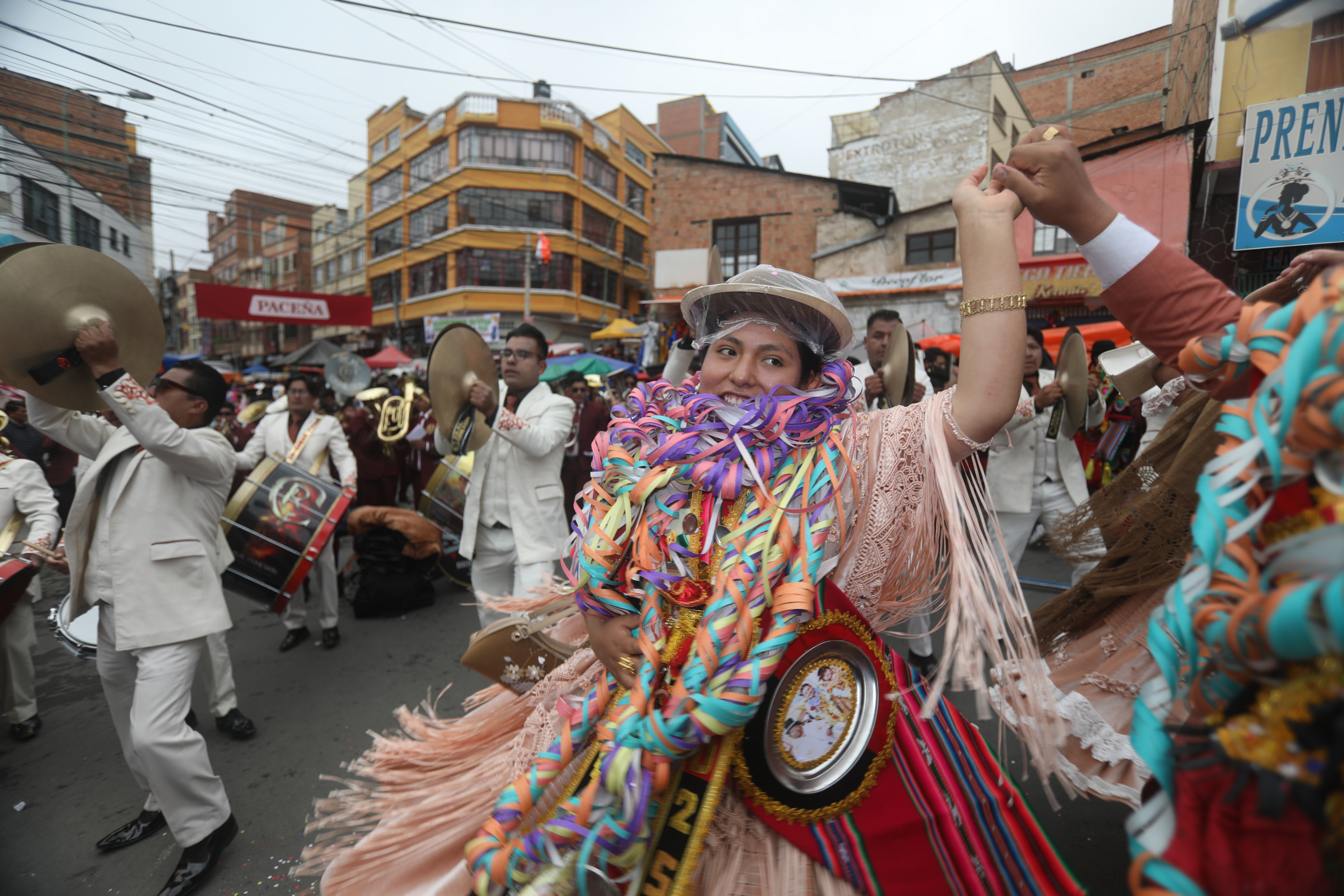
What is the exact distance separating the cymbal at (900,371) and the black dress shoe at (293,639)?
15.3 ft

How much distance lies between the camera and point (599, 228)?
3538 centimetres

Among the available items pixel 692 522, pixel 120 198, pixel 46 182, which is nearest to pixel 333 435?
pixel 120 198

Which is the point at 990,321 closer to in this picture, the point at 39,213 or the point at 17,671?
the point at 39,213

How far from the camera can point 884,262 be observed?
1731 cm

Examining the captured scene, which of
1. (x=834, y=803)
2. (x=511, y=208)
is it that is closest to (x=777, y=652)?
(x=834, y=803)

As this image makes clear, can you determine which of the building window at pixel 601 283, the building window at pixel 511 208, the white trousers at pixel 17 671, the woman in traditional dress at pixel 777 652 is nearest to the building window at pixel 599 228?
the building window at pixel 601 283

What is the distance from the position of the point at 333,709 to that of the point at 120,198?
330 cm

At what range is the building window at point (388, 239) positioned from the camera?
121ft

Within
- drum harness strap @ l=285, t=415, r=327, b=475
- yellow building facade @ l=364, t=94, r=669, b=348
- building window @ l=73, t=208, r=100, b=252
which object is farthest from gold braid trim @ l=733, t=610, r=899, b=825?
yellow building facade @ l=364, t=94, r=669, b=348

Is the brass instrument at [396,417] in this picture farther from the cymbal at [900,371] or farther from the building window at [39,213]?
the cymbal at [900,371]

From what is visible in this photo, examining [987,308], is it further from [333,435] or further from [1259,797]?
[333,435]

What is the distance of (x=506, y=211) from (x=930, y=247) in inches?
876

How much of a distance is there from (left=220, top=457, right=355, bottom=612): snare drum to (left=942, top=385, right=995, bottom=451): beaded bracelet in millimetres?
3767

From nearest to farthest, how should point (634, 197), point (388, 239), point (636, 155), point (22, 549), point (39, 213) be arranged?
1. point (39, 213)
2. point (22, 549)
3. point (388, 239)
4. point (636, 155)
5. point (634, 197)
